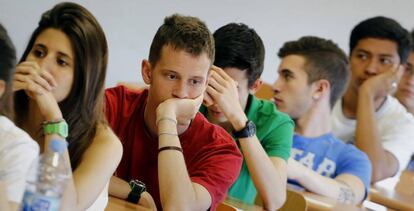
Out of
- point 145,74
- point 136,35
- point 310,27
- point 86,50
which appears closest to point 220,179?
point 145,74

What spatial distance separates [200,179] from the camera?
80.0 inches

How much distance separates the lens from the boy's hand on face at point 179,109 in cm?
204

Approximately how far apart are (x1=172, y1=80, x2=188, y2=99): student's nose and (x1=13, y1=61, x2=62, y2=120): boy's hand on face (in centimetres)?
41

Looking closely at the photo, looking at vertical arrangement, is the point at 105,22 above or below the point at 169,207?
above

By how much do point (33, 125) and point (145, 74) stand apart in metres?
0.39

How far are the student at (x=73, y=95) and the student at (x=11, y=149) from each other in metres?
0.17

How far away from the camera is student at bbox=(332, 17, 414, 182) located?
11.2 ft

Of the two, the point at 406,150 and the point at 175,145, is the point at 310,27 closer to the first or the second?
the point at 406,150

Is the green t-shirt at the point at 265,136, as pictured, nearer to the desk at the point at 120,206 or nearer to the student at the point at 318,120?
the student at the point at 318,120

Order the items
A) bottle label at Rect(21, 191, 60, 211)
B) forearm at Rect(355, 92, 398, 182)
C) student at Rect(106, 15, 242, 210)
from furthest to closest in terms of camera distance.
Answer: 1. forearm at Rect(355, 92, 398, 182)
2. student at Rect(106, 15, 242, 210)
3. bottle label at Rect(21, 191, 60, 211)

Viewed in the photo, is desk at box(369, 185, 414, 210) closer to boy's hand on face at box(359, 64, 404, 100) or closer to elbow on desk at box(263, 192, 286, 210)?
boy's hand on face at box(359, 64, 404, 100)


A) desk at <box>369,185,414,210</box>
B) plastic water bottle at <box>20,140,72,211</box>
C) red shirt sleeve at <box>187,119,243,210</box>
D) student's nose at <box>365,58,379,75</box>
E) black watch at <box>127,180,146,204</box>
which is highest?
student's nose at <box>365,58,379,75</box>

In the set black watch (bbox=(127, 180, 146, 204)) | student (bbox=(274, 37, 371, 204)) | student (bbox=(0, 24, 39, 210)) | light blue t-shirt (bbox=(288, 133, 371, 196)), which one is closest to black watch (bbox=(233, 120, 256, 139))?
student (bbox=(274, 37, 371, 204))

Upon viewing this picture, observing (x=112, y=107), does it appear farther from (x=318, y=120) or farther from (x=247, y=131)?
(x=318, y=120)
